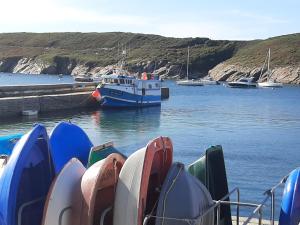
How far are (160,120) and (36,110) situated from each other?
36.5 ft

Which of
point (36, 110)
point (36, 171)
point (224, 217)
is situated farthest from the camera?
point (36, 110)

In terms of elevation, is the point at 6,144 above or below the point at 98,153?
below

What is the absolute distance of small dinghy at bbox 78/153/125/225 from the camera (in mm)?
6648

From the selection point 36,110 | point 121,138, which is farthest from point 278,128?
point 36,110

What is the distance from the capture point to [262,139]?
125ft

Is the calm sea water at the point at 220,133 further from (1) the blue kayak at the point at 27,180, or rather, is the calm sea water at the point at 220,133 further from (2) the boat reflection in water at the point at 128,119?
(1) the blue kayak at the point at 27,180

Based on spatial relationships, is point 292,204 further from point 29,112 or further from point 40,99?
point 40,99

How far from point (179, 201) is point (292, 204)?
1.93m

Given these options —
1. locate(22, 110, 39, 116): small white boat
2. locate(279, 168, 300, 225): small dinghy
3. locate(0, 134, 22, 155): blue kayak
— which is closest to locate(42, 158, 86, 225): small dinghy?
locate(279, 168, 300, 225): small dinghy

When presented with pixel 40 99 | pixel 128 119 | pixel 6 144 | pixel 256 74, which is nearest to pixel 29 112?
pixel 40 99

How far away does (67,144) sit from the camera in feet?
28.3

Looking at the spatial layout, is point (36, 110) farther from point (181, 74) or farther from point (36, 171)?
→ point (181, 74)

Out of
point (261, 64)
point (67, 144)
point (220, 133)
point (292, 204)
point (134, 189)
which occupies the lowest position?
point (220, 133)

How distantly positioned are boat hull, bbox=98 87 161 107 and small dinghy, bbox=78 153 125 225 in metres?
51.6
